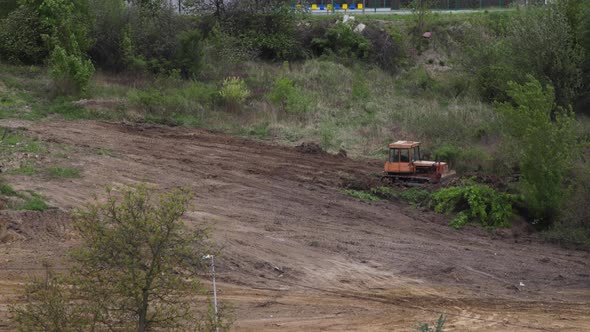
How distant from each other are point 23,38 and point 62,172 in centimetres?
1827

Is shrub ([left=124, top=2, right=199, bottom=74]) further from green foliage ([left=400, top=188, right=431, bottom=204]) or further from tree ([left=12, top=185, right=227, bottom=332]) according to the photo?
tree ([left=12, top=185, right=227, bottom=332])

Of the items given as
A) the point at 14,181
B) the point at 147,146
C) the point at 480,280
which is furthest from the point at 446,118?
the point at 14,181

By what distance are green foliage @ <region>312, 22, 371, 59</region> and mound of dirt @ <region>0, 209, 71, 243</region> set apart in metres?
32.9

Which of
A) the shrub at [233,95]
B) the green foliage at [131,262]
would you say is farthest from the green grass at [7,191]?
the shrub at [233,95]

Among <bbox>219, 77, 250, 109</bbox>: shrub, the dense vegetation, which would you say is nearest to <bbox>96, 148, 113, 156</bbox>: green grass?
the dense vegetation

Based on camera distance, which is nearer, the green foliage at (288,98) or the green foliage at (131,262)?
the green foliage at (131,262)

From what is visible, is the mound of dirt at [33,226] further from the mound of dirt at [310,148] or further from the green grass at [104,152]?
the mound of dirt at [310,148]

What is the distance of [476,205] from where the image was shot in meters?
25.2

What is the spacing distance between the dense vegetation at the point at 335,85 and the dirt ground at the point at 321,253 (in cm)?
269

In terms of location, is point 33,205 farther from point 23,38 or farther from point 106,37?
point 106,37

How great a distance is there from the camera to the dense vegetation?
25.2 m

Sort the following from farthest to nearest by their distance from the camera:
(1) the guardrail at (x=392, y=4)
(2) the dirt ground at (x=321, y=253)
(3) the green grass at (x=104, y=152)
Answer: (1) the guardrail at (x=392, y=4)
(3) the green grass at (x=104, y=152)
(2) the dirt ground at (x=321, y=253)

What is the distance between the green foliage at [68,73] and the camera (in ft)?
118

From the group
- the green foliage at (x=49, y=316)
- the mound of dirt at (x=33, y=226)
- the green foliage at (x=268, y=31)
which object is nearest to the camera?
the green foliage at (x=49, y=316)
